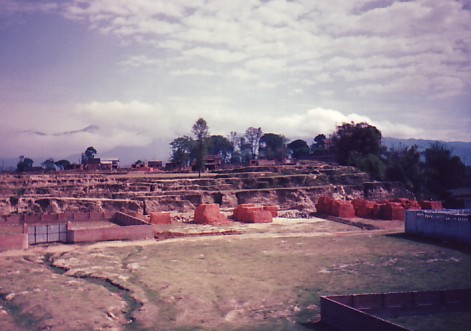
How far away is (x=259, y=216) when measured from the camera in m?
35.8

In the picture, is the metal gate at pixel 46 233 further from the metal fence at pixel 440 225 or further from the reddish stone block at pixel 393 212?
the reddish stone block at pixel 393 212

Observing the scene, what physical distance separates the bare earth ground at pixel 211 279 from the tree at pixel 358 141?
1934 inches

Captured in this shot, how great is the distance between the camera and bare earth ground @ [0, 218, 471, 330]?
12.7 m

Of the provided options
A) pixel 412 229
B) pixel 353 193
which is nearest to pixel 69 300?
pixel 412 229

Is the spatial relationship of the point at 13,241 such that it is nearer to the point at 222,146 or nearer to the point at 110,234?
A: the point at 110,234

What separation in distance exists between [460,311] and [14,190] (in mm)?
42913

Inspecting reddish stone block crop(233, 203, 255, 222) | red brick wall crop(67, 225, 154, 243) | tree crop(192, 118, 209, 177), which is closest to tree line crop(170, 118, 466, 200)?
tree crop(192, 118, 209, 177)

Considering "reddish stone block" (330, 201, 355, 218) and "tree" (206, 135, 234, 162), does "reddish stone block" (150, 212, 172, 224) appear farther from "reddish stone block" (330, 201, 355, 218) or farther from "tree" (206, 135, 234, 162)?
"tree" (206, 135, 234, 162)

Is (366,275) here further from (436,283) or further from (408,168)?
(408,168)

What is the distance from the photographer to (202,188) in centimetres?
4981

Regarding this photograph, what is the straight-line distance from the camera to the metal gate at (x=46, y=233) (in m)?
25.6

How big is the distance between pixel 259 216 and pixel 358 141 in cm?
4366

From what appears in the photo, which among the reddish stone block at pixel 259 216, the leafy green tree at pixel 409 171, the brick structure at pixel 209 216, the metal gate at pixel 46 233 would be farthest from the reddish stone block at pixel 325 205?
the metal gate at pixel 46 233

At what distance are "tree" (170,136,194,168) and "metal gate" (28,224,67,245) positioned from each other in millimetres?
72918
